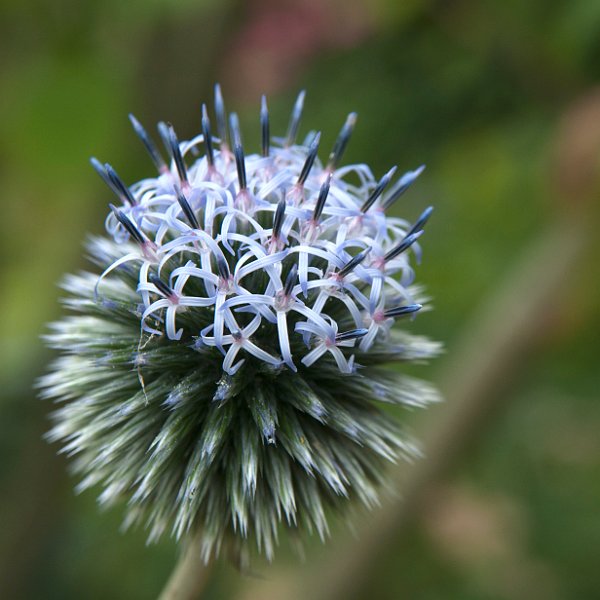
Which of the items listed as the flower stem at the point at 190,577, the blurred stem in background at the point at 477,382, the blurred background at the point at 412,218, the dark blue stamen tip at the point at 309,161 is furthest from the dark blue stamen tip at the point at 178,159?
the blurred stem in background at the point at 477,382

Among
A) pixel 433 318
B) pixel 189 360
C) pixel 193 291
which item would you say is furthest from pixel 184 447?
pixel 433 318

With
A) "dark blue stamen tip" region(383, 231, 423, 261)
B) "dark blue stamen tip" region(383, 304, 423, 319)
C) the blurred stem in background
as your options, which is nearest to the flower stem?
"dark blue stamen tip" region(383, 304, 423, 319)

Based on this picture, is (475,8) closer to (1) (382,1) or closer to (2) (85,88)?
(1) (382,1)

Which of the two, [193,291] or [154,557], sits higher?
[193,291]

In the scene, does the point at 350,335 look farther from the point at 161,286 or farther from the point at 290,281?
the point at 161,286

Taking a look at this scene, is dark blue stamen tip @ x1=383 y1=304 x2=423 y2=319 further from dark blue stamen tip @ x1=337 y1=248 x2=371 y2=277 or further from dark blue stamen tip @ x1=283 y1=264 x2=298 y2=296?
dark blue stamen tip @ x1=283 y1=264 x2=298 y2=296

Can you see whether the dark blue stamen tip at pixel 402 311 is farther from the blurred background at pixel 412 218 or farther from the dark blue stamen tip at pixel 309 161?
the blurred background at pixel 412 218
